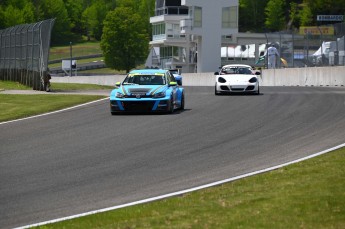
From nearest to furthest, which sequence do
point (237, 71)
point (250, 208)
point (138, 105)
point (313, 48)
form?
point (250, 208) → point (138, 105) → point (237, 71) → point (313, 48)

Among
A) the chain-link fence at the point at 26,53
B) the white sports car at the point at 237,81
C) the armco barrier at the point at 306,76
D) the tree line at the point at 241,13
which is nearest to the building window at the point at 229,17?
the tree line at the point at 241,13

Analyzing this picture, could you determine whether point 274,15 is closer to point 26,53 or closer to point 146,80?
point 26,53

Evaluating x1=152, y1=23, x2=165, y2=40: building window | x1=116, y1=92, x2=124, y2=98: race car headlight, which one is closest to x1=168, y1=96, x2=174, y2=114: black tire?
x1=116, y1=92, x2=124, y2=98: race car headlight

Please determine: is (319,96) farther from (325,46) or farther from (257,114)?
(325,46)

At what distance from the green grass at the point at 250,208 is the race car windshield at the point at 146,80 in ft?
47.3

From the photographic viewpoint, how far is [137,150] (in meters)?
17.2

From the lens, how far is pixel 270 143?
17.6 meters

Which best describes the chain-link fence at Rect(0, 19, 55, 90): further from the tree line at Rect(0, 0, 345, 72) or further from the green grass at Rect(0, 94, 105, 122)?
the tree line at Rect(0, 0, 345, 72)

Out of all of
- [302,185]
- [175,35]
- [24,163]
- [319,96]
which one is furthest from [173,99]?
[175,35]

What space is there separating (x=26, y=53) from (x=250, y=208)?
3478 cm

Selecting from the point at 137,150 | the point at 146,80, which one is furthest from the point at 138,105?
the point at 137,150

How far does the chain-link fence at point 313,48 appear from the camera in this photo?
176ft

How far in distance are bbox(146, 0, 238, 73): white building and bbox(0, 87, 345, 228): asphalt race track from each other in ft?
237

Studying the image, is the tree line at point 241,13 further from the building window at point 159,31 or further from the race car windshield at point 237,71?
the race car windshield at point 237,71
